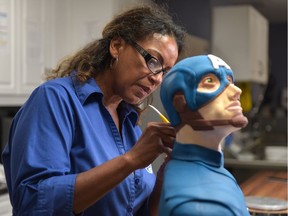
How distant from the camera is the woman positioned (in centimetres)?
83

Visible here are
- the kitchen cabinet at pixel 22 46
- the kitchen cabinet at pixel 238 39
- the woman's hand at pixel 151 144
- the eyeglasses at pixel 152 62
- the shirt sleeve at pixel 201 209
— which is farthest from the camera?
the kitchen cabinet at pixel 238 39

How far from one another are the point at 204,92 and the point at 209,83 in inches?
0.9

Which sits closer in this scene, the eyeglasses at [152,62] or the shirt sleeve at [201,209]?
the shirt sleeve at [201,209]

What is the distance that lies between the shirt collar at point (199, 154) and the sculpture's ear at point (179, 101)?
0.07 m

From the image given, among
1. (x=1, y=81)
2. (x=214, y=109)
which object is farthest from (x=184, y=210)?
(x=1, y=81)

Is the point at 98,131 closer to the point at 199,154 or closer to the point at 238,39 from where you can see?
the point at 199,154

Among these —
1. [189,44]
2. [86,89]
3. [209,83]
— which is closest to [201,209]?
[209,83]

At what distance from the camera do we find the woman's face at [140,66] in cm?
97

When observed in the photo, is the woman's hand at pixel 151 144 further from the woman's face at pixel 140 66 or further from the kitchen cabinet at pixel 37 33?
the kitchen cabinet at pixel 37 33

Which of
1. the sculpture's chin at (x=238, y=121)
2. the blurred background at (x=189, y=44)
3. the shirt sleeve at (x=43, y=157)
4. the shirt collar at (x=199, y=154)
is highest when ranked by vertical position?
the sculpture's chin at (x=238, y=121)

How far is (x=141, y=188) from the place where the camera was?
108cm

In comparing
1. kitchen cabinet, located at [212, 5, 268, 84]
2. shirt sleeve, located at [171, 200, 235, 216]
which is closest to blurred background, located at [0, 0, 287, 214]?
kitchen cabinet, located at [212, 5, 268, 84]

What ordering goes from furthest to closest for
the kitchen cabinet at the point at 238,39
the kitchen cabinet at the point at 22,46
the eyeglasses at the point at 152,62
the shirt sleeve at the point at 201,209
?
1. the kitchen cabinet at the point at 238,39
2. the kitchen cabinet at the point at 22,46
3. the eyeglasses at the point at 152,62
4. the shirt sleeve at the point at 201,209

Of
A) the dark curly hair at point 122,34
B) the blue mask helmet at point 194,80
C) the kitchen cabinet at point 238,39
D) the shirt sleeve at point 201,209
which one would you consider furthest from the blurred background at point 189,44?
the shirt sleeve at point 201,209
